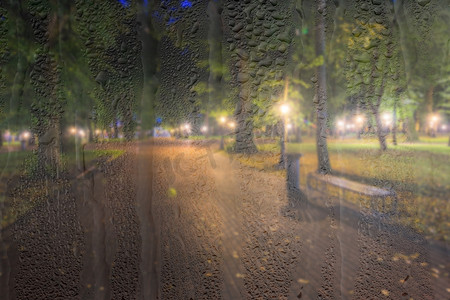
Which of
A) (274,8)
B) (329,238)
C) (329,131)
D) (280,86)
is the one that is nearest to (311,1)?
(274,8)

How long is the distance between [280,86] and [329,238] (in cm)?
48

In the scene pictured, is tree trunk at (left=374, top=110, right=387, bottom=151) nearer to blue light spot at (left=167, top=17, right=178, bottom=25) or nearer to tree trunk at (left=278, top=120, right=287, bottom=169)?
tree trunk at (left=278, top=120, right=287, bottom=169)

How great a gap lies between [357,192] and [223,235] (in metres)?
0.42

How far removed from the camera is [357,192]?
2.42 ft

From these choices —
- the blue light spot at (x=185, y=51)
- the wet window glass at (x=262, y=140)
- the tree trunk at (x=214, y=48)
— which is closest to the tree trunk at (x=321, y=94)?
the wet window glass at (x=262, y=140)

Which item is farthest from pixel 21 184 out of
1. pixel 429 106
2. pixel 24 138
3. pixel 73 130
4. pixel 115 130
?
pixel 429 106

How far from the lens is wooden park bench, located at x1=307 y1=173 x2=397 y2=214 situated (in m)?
0.73

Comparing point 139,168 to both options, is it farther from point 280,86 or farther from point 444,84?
point 444,84

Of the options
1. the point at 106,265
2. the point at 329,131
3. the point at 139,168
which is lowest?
the point at 106,265

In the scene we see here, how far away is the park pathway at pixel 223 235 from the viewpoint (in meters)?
0.74

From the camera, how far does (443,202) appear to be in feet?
2.48

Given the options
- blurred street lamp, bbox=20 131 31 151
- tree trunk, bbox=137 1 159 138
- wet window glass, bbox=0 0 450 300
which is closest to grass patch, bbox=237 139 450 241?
wet window glass, bbox=0 0 450 300

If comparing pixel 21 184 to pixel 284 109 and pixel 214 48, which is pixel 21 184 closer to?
pixel 214 48

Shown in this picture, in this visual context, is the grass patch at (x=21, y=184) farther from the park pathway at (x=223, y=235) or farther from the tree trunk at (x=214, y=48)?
the tree trunk at (x=214, y=48)
